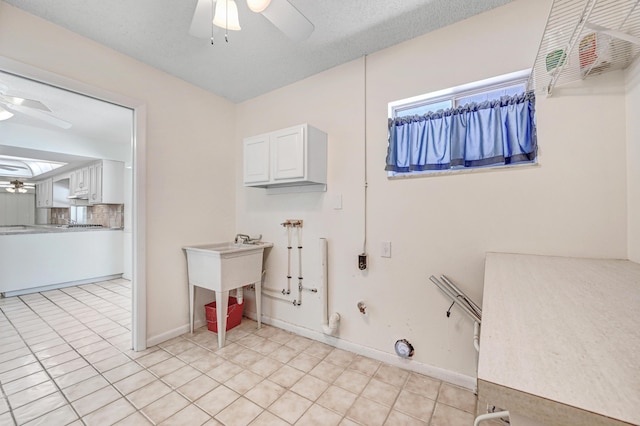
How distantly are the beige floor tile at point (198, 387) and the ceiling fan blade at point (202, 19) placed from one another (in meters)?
2.32

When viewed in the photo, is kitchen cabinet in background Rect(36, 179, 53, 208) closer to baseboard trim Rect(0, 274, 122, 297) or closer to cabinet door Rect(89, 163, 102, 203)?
cabinet door Rect(89, 163, 102, 203)

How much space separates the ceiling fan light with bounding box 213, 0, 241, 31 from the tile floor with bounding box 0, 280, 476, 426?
2281 mm

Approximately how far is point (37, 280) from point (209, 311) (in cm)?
340

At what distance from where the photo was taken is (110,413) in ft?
5.07

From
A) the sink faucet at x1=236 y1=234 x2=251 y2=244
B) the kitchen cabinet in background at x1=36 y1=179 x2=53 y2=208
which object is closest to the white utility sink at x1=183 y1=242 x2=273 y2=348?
the sink faucet at x1=236 y1=234 x2=251 y2=244

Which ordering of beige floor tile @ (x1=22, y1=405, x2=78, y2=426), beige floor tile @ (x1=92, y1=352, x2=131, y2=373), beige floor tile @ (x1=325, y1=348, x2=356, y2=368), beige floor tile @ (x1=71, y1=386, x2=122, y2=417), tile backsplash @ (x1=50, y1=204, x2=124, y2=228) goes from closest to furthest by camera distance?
1. beige floor tile @ (x1=22, y1=405, x2=78, y2=426)
2. beige floor tile @ (x1=71, y1=386, x2=122, y2=417)
3. beige floor tile @ (x1=92, y1=352, x2=131, y2=373)
4. beige floor tile @ (x1=325, y1=348, x2=356, y2=368)
5. tile backsplash @ (x1=50, y1=204, x2=124, y2=228)

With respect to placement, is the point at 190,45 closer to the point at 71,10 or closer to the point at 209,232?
the point at 71,10

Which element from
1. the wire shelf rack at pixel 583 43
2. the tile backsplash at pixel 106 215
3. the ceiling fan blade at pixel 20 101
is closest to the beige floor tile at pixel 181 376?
the ceiling fan blade at pixel 20 101

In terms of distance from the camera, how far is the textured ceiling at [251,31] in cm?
168

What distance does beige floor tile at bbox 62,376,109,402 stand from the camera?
5.56ft

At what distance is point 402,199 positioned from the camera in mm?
2049

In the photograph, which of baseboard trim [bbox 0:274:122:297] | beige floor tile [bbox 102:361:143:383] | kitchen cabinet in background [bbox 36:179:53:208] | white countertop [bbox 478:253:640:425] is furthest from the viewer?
kitchen cabinet in background [bbox 36:179:53:208]

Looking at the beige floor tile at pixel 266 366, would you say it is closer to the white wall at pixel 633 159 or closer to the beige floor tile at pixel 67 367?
the beige floor tile at pixel 67 367

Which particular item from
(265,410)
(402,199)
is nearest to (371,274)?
(402,199)
